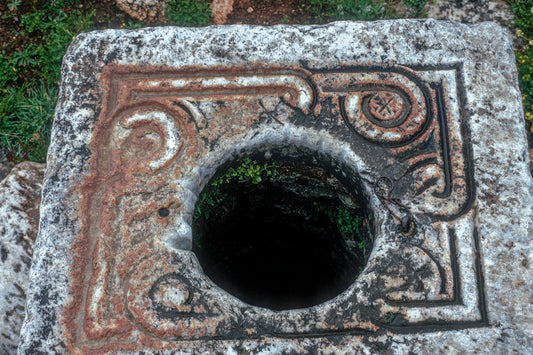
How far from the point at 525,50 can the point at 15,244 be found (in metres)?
3.68

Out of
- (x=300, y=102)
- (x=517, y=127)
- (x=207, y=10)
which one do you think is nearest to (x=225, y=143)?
(x=300, y=102)

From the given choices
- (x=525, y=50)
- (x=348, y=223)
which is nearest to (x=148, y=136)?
(x=348, y=223)

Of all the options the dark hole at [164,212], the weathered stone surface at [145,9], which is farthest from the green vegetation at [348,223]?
the weathered stone surface at [145,9]

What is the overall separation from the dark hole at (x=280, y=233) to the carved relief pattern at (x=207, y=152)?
291mm

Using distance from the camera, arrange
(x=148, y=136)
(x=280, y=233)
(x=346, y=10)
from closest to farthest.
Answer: (x=148, y=136) → (x=280, y=233) → (x=346, y=10)

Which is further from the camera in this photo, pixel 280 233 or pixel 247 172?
pixel 280 233

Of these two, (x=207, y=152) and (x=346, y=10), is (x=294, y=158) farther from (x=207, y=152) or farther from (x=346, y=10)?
(x=346, y=10)

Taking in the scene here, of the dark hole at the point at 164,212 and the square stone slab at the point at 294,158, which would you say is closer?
the square stone slab at the point at 294,158

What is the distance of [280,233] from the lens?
10.0 ft

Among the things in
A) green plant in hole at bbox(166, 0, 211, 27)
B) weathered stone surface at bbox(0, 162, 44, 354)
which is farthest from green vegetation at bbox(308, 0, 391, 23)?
weathered stone surface at bbox(0, 162, 44, 354)

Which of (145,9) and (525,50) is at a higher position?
(145,9)

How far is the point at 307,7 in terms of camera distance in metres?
3.45

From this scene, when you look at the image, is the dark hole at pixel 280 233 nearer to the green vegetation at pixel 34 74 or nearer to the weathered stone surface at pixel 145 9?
the green vegetation at pixel 34 74

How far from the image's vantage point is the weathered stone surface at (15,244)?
2.46 metres
